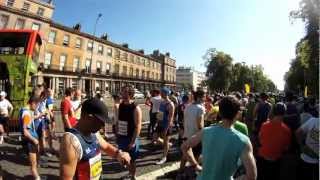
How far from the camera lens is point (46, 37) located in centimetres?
5116

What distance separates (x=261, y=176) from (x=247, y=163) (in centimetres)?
306

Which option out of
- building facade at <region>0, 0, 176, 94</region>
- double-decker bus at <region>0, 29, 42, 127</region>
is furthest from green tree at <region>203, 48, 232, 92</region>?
double-decker bus at <region>0, 29, 42, 127</region>

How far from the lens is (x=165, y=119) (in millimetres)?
11688

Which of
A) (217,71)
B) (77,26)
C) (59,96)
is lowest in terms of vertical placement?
(59,96)

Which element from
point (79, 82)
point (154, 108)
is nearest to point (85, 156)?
point (154, 108)

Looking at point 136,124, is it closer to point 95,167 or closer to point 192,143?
point 192,143

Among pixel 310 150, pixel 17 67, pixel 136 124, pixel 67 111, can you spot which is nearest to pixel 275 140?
pixel 310 150

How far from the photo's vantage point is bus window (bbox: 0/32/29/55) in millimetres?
15758

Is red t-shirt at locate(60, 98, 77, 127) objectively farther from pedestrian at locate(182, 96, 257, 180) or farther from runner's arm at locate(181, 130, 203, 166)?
pedestrian at locate(182, 96, 257, 180)

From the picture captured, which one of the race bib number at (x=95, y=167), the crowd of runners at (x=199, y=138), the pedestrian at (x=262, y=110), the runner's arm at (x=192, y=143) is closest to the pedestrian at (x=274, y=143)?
the crowd of runners at (x=199, y=138)

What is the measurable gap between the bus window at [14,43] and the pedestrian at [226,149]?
44.0ft

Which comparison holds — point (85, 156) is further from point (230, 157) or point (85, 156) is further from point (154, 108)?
point (154, 108)

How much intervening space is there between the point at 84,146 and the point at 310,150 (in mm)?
3775

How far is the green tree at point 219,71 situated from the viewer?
68.9 metres
